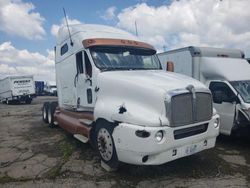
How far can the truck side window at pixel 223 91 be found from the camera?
7796mm

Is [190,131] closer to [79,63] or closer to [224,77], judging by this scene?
[79,63]

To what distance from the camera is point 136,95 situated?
5.21 metres

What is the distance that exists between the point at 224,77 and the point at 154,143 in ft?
15.2

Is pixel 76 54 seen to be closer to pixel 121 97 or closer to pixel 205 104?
pixel 121 97

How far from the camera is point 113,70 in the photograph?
6.28 metres

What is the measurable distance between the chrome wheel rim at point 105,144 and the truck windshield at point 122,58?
5.09 ft

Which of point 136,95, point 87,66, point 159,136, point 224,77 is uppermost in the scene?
point 87,66

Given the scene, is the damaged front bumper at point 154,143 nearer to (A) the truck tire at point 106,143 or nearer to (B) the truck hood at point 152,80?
(A) the truck tire at point 106,143

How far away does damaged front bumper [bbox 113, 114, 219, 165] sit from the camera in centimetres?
470

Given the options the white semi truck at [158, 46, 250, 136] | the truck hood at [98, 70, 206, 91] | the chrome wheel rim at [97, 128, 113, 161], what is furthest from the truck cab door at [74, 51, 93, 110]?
the white semi truck at [158, 46, 250, 136]

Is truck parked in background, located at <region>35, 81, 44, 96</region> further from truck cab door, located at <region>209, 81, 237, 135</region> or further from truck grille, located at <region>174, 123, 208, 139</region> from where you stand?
truck grille, located at <region>174, 123, 208, 139</region>

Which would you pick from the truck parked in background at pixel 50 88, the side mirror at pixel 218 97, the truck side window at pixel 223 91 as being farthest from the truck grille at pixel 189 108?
the truck parked in background at pixel 50 88

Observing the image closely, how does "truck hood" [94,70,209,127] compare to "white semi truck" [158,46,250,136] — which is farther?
"white semi truck" [158,46,250,136]

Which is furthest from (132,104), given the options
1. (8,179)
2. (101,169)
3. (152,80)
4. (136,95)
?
(8,179)
